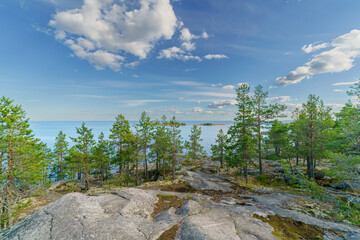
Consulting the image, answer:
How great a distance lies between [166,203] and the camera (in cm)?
1273

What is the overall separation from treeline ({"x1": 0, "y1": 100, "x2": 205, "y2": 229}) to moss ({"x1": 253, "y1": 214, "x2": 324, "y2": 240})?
1697 cm

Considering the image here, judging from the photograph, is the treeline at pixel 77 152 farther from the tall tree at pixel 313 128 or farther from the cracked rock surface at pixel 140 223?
the tall tree at pixel 313 128

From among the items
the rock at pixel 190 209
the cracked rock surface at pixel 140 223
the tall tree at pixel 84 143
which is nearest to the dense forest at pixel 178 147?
the tall tree at pixel 84 143

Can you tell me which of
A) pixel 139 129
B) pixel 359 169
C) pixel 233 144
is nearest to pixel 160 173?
pixel 139 129

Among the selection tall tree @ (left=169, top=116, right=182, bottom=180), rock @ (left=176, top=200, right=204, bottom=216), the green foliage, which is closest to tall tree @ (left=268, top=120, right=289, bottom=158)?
the green foliage

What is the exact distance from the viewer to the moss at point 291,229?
829 centimetres

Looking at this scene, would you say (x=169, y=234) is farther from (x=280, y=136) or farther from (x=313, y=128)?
(x=280, y=136)

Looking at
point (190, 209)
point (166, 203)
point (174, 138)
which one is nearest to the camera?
point (190, 209)

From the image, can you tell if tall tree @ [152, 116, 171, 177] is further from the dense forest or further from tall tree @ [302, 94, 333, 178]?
tall tree @ [302, 94, 333, 178]

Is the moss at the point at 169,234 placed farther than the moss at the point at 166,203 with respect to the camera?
No

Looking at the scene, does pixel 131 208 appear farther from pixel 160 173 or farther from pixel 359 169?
pixel 160 173

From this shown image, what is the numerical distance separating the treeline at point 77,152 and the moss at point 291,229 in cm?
1697

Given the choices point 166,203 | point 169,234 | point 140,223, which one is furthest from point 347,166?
point 140,223

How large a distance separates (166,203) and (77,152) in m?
21.4
